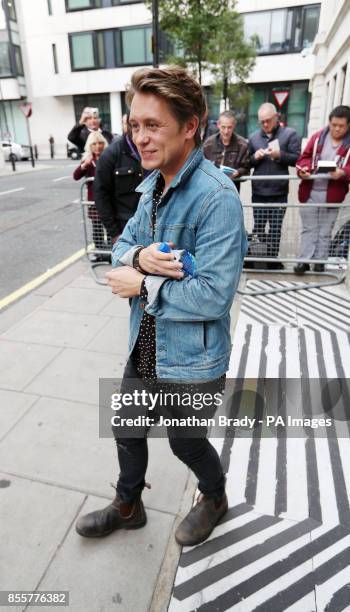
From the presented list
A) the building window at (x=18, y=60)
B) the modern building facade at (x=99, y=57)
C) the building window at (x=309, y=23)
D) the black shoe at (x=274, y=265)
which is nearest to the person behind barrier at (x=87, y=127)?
the black shoe at (x=274, y=265)

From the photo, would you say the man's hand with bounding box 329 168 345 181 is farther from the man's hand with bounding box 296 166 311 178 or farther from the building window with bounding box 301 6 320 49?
the building window with bounding box 301 6 320 49

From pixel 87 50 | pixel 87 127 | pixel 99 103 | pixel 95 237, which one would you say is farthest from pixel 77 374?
pixel 87 50

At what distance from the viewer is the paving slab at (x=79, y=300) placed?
4742 mm

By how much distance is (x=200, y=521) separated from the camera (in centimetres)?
214

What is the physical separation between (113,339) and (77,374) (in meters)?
0.66

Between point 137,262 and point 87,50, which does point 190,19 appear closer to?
point 137,262

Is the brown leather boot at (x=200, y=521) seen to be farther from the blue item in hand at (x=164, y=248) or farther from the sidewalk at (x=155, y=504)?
the blue item in hand at (x=164, y=248)

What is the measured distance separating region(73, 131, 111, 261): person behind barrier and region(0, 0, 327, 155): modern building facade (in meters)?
26.3

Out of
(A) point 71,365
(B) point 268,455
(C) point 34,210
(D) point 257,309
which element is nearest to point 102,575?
(B) point 268,455

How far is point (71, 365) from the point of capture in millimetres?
3594

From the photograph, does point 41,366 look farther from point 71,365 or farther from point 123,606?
point 123,606

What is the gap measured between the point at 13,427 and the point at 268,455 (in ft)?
5.48

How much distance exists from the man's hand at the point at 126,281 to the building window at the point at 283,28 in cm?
3053

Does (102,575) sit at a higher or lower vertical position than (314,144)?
lower
